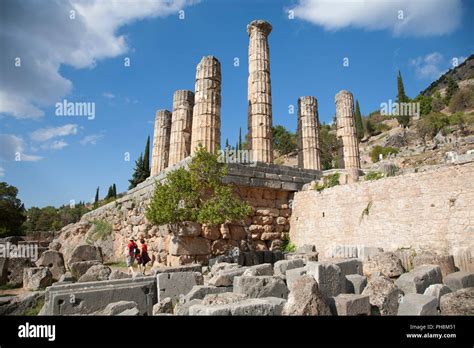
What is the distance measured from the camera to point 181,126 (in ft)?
57.8

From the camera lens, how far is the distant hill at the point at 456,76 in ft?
233

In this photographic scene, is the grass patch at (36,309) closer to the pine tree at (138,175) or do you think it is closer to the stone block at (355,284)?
the stone block at (355,284)

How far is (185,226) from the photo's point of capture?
1052cm

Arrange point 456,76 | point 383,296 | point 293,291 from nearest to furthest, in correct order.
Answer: point 293,291
point 383,296
point 456,76

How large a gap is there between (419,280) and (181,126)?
45.4 ft

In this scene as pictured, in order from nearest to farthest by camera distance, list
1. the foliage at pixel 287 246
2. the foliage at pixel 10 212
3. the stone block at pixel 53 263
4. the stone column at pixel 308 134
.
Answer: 1. the stone block at pixel 53 263
2. the foliage at pixel 287 246
3. the stone column at pixel 308 134
4. the foliage at pixel 10 212

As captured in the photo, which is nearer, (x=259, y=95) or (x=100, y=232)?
(x=259, y=95)

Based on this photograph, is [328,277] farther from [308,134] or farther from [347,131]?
[347,131]

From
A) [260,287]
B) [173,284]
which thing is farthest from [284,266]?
[173,284]

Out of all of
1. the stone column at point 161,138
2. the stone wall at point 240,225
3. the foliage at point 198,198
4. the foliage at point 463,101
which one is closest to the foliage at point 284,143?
the foliage at point 463,101

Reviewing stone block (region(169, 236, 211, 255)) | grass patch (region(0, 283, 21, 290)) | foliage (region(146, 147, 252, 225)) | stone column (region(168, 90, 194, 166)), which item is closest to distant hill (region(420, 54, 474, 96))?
stone column (region(168, 90, 194, 166))

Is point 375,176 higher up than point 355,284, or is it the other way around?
point 375,176
